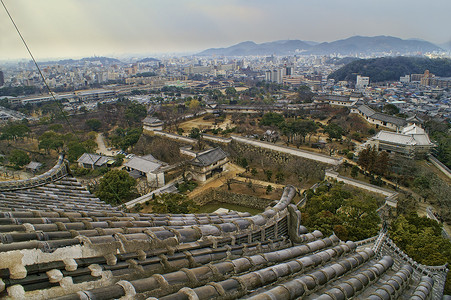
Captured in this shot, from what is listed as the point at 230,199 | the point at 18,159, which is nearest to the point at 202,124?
the point at 230,199

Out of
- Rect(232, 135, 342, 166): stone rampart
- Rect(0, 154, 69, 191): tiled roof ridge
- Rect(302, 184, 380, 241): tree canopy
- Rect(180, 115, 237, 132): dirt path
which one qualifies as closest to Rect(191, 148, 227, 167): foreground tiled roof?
Rect(232, 135, 342, 166): stone rampart

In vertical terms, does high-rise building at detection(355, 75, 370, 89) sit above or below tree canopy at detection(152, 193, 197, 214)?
above

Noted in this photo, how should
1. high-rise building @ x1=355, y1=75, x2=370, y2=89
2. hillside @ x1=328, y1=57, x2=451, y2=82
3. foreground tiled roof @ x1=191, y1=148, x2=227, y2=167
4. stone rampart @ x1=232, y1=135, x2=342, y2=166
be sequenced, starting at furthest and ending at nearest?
1. hillside @ x1=328, y1=57, x2=451, y2=82
2. high-rise building @ x1=355, y1=75, x2=370, y2=89
3. stone rampart @ x1=232, y1=135, x2=342, y2=166
4. foreground tiled roof @ x1=191, y1=148, x2=227, y2=167

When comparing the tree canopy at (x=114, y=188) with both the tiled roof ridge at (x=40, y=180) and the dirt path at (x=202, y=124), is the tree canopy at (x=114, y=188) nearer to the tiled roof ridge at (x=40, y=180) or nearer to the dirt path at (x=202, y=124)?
the tiled roof ridge at (x=40, y=180)

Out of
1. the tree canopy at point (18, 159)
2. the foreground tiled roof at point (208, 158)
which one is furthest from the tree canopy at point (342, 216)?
the tree canopy at point (18, 159)

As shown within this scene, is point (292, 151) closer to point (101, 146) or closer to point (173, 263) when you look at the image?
point (101, 146)

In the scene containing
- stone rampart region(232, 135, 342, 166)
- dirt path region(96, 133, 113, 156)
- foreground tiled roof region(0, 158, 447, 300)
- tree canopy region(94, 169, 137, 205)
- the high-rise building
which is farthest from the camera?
the high-rise building

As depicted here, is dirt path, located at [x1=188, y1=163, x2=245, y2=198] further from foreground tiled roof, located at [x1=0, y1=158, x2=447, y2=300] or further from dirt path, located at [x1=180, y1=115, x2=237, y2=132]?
foreground tiled roof, located at [x1=0, y1=158, x2=447, y2=300]
